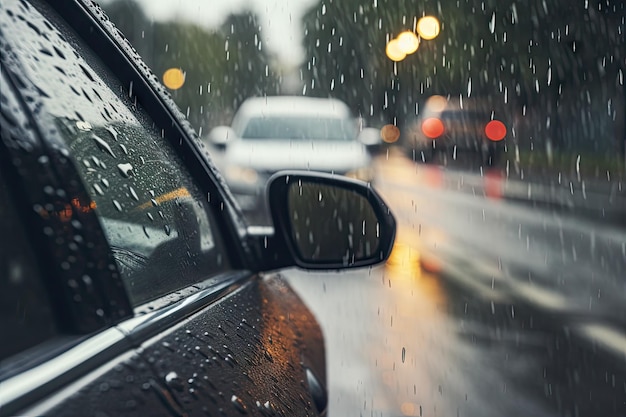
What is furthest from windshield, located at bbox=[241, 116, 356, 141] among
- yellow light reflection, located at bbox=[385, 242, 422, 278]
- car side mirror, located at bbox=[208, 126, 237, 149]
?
yellow light reflection, located at bbox=[385, 242, 422, 278]

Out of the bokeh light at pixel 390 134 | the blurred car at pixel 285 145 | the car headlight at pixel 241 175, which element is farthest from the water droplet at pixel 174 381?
the bokeh light at pixel 390 134

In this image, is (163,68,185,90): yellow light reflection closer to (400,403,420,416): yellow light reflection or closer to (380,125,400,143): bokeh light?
(380,125,400,143): bokeh light

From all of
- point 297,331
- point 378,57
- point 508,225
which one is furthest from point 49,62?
point 378,57

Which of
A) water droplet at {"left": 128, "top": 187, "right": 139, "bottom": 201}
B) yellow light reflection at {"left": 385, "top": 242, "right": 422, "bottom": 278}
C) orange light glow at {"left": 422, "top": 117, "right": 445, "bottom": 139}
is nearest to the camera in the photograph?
water droplet at {"left": 128, "top": 187, "right": 139, "bottom": 201}

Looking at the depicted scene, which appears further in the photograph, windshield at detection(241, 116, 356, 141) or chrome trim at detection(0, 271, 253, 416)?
windshield at detection(241, 116, 356, 141)

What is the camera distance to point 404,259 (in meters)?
10.8

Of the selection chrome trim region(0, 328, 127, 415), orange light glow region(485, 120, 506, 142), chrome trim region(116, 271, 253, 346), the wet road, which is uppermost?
chrome trim region(0, 328, 127, 415)

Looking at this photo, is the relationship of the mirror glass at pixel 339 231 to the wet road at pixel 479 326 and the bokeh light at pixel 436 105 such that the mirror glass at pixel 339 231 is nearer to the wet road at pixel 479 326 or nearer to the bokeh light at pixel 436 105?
the wet road at pixel 479 326

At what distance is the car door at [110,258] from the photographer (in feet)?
4.13

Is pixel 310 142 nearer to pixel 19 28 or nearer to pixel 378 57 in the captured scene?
pixel 19 28

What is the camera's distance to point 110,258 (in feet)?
4.85

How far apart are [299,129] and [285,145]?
26.8 inches

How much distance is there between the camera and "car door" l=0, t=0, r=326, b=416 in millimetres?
1260

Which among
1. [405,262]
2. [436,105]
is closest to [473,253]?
[405,262]
